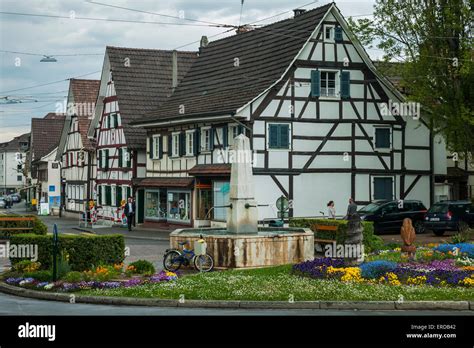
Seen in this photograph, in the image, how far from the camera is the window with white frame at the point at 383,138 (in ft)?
159

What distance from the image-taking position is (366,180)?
47844 mm

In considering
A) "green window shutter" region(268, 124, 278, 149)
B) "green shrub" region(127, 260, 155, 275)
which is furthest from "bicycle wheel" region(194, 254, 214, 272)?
"green window shutter" region(268, 124, 278, 149)

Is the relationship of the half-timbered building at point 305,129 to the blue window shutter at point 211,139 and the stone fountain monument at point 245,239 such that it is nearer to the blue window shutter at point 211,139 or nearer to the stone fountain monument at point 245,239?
the blue window shutter at point 211,139

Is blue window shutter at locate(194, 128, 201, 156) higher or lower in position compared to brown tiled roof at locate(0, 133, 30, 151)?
lower

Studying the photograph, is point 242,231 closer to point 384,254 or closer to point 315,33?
point 384,254

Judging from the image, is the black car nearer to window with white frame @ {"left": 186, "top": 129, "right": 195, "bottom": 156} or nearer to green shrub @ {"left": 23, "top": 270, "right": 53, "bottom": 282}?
window with white frame @ {"left": 186, "top": 129, "right": 195, "bottom": 156}

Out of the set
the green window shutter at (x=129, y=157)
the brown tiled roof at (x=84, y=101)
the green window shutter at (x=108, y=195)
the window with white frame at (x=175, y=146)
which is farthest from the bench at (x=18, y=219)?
the brown tiled roof at (x=84, y=101)

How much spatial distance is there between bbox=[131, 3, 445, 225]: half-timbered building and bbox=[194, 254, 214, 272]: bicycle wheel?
58.1ft

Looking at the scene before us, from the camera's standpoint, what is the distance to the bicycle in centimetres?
2662

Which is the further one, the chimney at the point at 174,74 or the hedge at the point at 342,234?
the chimney at the point at 174,74

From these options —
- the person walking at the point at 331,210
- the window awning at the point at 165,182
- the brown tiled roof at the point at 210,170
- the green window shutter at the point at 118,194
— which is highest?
the brown tiled roof at the point at 210,170

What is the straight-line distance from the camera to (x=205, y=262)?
26766mm

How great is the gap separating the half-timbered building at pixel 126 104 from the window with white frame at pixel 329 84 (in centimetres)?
1605

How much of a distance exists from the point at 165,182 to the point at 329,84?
39.7ft
